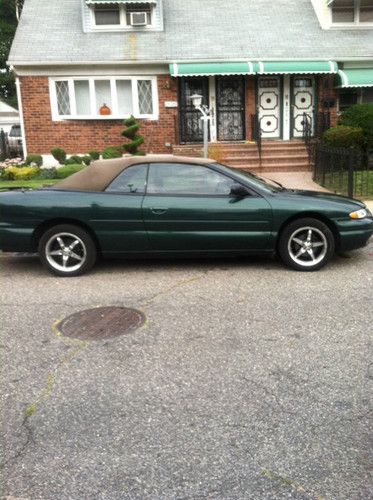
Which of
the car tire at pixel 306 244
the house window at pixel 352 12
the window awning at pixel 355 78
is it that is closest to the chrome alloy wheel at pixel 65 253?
the car tire at pixel 306 244

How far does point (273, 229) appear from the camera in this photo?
623 centimetres

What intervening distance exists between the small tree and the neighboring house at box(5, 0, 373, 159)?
115 centimetres

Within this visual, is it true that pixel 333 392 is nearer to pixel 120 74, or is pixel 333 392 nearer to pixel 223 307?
pixel 223 307

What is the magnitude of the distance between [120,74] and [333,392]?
596 inches

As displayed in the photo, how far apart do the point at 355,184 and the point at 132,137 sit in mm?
6753

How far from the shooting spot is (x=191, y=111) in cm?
1742

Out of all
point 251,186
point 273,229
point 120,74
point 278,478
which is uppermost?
point 120,74

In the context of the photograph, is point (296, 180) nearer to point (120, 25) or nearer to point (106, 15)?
point (120, 25)

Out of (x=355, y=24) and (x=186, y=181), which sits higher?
(x=355, y=24)

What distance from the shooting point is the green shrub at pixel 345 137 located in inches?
579

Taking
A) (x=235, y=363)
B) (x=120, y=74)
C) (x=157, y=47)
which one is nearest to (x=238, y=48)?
(x=157, y=47)

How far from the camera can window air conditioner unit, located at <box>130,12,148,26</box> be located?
56.6 ft

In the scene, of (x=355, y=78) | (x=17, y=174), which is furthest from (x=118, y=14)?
(x=355, y=78)

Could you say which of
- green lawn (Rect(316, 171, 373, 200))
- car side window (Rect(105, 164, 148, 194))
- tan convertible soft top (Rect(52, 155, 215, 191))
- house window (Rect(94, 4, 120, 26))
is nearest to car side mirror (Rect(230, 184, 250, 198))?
tan convertible soft top (Rect(52, 155, 215, 191))
